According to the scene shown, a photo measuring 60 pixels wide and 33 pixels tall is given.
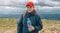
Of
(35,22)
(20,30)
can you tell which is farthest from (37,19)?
(20,30)

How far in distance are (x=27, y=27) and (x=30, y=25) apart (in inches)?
5.5

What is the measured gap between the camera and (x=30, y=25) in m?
6.83

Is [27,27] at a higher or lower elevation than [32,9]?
lower

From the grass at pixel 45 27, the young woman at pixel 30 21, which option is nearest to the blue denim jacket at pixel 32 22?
the young woman at pixel 30 21

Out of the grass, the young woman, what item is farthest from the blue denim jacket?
the grass

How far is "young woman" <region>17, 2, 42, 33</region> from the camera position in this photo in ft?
22.3

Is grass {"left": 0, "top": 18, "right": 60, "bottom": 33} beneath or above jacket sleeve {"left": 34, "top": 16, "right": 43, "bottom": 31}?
beneath

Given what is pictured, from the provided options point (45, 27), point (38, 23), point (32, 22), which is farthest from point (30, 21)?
point (45, 27)

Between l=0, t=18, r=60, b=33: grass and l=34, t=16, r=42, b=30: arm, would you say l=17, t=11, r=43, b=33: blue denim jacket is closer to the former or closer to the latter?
l=34, t=16, r=42, b=30: arm

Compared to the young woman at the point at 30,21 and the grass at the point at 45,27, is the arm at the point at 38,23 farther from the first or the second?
the grass at the point at 45,27

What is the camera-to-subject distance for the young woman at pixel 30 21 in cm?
681

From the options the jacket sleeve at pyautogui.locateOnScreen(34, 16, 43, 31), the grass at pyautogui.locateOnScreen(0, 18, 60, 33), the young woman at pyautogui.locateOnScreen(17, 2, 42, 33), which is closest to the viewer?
the young woman at pyautogui.locateOnScreen(17, 2, 42, 33)

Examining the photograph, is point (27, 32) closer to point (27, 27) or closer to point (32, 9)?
point (27, 27)

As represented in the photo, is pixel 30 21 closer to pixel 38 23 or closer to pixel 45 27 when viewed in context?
pixel 38 23
